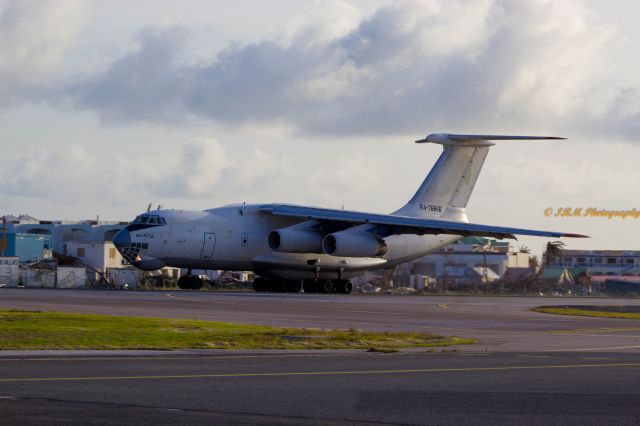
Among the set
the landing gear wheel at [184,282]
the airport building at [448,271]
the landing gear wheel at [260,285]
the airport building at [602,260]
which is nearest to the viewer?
the landing gear wheel at [184,282]

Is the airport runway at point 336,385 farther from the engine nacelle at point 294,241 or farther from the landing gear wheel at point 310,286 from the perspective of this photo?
the landing gear wheel at point 310,286

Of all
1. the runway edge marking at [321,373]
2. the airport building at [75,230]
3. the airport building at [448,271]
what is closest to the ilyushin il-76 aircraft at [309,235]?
the airport building at [448,271]

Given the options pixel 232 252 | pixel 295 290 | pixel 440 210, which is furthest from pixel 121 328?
pixel 440 210

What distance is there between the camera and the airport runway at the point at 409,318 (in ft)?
83.7

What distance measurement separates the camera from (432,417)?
40.0ft

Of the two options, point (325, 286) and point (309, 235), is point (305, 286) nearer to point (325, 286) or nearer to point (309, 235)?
point (325, 286)

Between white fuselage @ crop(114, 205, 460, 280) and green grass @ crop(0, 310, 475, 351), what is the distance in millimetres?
26966

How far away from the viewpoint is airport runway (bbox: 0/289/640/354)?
83.7 ft

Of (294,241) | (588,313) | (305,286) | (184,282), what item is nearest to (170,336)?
(588,313)

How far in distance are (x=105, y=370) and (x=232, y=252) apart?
134 ft

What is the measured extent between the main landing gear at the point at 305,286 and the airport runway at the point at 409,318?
54.5ft

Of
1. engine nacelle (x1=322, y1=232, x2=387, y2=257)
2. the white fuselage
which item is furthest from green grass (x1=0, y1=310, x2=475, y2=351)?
engine nacelle (x1=322, y1=232, x2=387, y2=257)

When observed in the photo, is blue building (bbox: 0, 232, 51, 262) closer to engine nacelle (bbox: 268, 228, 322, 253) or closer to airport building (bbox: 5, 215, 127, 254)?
airport building (bbox: 5, 215, 127, 254)

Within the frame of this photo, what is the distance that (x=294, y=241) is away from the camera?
56625 mm
